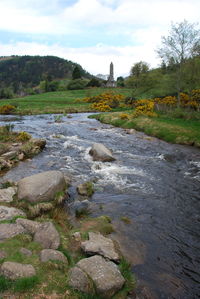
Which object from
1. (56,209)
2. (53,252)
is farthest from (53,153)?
(53,252)

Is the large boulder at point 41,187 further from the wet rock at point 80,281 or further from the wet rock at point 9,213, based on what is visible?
the wet rock at point 80,281

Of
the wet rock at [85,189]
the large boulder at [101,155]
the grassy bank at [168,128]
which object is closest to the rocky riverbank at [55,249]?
the wet rock at [85,189]

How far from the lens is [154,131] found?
26.0 metres

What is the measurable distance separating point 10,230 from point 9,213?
4.28 feet

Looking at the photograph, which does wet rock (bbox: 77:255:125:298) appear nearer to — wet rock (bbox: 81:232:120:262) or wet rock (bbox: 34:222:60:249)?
wet rock (bbox: 81:232:120:262)

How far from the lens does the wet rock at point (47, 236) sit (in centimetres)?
697

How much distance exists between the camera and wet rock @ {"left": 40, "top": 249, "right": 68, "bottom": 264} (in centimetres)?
619

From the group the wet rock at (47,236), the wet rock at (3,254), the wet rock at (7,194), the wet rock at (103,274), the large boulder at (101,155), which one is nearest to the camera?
the wet rock at (103,274)

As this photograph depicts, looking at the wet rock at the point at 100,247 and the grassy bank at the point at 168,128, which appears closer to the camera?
the wet rock at the point at 100,247

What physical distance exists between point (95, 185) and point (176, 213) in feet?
14.6

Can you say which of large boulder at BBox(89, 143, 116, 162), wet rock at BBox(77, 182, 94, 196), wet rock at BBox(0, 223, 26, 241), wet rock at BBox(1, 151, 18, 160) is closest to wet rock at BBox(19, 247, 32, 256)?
wet rock at BBox(0, 223, 26, 241)

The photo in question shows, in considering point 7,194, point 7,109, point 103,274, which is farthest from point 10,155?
point 7,109

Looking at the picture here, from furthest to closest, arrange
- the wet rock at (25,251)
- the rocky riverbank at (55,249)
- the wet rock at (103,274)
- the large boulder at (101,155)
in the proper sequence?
the large boulder at (101,155) → the wet rock at (25,251) → the wet rock at (103,274) → the rocky riverbank at (55,249)

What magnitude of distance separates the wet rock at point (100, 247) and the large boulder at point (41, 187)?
3.38m
